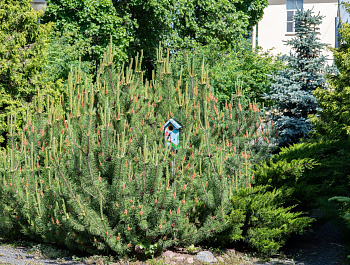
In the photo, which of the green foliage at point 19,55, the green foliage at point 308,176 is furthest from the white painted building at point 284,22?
the green foliage at point 308,176

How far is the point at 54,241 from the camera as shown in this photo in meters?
6.33

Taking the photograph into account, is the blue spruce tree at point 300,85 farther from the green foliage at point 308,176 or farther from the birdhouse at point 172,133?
the birdhouse at point 172,133

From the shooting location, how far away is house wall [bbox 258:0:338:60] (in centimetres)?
2402

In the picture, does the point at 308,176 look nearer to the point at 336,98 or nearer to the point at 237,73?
the point at 336,98

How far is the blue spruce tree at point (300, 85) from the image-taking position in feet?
37.2

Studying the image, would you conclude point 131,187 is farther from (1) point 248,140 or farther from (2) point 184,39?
(2) point 184,39

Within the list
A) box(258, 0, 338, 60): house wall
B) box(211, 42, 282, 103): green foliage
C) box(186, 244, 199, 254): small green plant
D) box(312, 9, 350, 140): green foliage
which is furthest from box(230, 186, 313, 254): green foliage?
box(258, 0, 338, 60): house wall

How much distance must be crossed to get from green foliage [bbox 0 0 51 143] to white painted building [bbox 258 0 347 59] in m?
16.6

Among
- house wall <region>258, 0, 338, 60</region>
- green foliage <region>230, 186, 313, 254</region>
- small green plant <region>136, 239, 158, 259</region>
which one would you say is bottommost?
small green plant <region>136, 239, 158, 259</region>

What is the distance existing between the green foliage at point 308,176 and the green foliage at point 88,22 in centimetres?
1065

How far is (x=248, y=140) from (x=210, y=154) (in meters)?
1.27

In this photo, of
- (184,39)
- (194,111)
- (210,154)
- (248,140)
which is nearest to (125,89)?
(194,111)

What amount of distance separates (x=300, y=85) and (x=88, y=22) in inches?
Result: 352

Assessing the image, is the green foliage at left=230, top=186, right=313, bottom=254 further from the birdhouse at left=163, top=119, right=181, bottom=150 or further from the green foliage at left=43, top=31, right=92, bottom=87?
the green foliage at left=43, top=31, right=92, bottom=87
